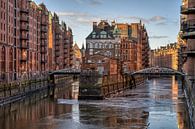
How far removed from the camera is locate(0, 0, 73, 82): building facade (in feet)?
235

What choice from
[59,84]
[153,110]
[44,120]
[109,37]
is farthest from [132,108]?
[109,37]

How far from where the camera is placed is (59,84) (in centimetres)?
10581

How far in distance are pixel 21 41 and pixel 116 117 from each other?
42.6 meters

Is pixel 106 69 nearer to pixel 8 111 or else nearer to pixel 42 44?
pixel 42 44

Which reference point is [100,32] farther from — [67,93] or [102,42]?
[67,93]

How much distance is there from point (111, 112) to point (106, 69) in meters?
33.9

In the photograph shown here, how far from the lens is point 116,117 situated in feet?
146

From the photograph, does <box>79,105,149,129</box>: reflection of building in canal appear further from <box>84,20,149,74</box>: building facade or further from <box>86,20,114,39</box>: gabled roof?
<box>86,20,114,39</box>: gabled roof

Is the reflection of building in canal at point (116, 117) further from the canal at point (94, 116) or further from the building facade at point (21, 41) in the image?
the building facade at point (21, 41)

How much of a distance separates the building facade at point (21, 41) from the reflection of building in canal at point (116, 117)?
21.3 metres

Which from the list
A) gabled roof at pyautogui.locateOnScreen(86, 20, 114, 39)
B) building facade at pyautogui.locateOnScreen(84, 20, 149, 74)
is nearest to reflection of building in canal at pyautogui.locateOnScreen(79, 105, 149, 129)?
building facade at pyautogui.locateOnScreen(84, 20, 149, 74)

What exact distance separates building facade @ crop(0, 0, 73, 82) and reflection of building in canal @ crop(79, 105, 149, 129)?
21323 millimetres

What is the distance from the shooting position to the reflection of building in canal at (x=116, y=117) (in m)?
40.1

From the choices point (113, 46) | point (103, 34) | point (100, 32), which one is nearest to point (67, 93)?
point (100, 32)
